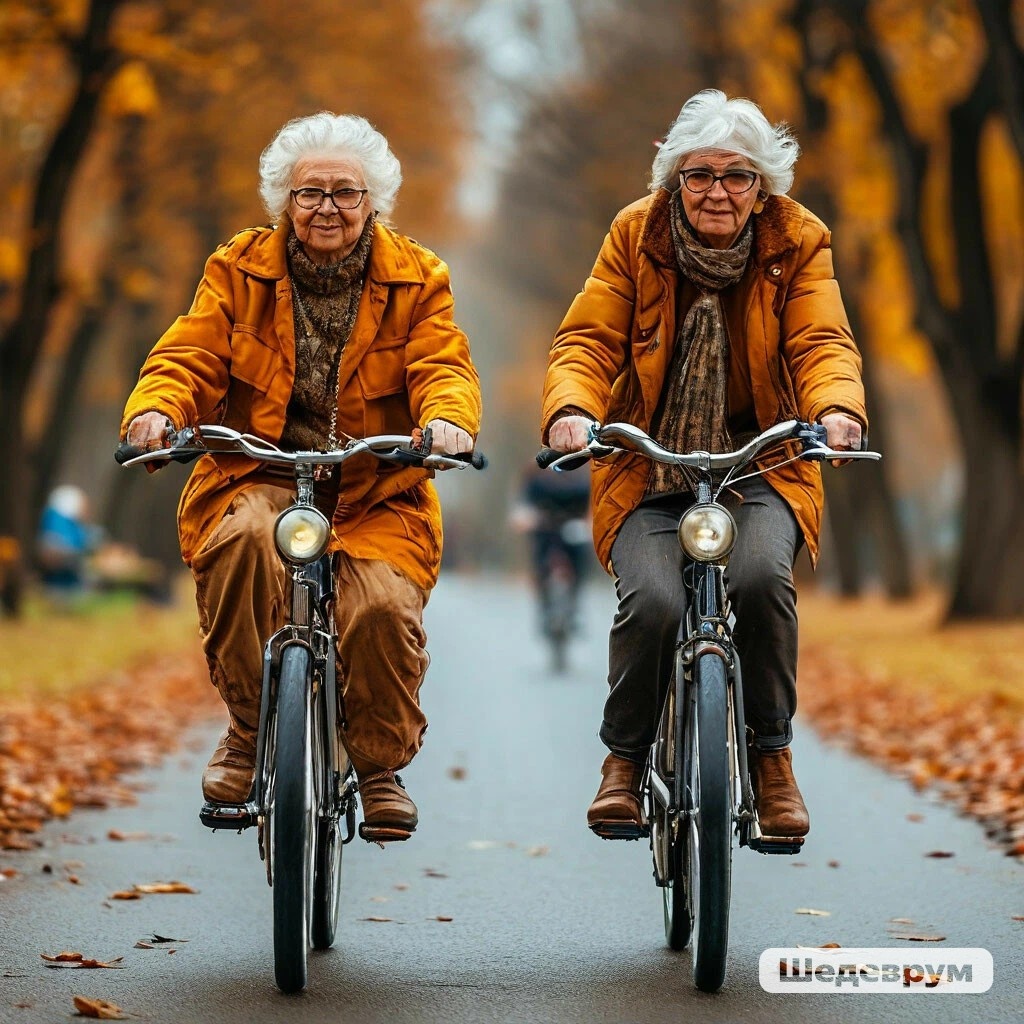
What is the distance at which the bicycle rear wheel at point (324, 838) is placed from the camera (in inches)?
204

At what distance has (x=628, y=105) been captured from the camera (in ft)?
100

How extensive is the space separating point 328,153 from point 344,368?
→ 59 cm

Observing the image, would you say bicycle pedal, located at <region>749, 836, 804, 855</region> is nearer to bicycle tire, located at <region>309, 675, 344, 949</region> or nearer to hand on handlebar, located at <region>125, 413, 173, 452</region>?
bicycle tire, located at <region>309, 675, 344, 949</region>

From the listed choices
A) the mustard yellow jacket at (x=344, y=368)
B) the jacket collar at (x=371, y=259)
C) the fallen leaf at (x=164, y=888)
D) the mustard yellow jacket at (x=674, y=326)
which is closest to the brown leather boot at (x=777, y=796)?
the mustard yellow jacket at (x=674, y=326)

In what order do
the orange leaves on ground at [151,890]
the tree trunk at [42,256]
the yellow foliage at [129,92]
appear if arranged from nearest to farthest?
the orange leaves on ground at [151,890]
the tree trunk at [42,256]
the yellow foliage at [129,92]

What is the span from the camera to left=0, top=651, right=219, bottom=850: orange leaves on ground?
838cm

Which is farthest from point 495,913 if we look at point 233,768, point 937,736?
point 937,736

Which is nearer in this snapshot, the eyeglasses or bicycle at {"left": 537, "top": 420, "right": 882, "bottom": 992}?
bicycle at {"left": 537, "top": 420, "right": 882, "bottom": 992}

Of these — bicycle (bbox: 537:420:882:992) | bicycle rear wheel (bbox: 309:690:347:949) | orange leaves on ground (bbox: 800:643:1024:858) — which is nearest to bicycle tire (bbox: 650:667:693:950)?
bicycle (bbox: 537:420:882:992)

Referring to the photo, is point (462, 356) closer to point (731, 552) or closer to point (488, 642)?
point (731, 552)

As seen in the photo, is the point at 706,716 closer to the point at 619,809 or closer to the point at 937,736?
the point at 619,809

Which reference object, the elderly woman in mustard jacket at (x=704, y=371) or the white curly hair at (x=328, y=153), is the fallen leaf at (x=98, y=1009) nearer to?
the elderly woman in mustard jacket at (x=704, y=371)

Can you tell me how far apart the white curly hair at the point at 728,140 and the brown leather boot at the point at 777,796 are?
4.96ft

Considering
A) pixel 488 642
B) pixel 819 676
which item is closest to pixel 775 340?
pixel 819 676
